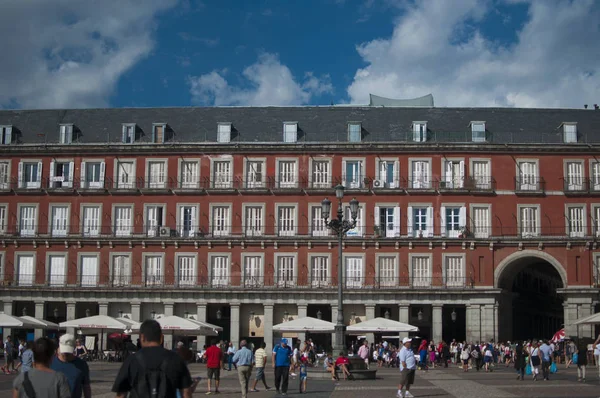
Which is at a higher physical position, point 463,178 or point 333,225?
point 463,178

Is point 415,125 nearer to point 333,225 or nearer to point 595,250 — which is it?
point 595,250

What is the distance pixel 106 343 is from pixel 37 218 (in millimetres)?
10563

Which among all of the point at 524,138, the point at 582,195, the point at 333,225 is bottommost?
the point at 333,225

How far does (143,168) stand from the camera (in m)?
66.3

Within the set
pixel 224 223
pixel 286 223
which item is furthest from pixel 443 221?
pixel 224 223

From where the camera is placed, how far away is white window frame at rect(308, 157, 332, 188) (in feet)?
214

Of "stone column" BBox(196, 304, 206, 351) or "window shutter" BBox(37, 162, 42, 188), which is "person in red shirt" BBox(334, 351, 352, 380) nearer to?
"stone column" BBox(196, 304, 206, 351)

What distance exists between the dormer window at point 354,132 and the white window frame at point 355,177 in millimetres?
1752

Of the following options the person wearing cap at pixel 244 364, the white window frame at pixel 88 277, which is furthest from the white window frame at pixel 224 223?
the person wearing cap at pixel 244 364

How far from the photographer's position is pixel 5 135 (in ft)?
226

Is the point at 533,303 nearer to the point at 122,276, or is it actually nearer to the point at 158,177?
the point at 158,177

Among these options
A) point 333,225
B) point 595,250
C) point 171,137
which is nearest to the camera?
point 333,225

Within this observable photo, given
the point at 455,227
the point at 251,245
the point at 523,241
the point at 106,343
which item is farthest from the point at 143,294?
the point at 523,241

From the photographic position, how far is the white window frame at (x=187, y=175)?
216 feet
